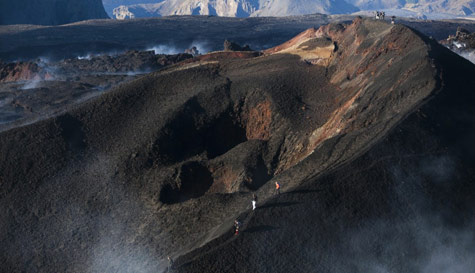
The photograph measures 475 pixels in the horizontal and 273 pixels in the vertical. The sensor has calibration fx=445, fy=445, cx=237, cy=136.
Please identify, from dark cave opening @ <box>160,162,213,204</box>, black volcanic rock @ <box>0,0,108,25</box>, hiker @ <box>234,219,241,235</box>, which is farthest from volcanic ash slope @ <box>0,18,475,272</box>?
black volcanic rock @ <box>0,0,108,25</box>

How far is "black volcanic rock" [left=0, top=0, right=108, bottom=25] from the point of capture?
114 meters

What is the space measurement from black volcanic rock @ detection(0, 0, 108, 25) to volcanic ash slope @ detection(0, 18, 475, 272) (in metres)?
103

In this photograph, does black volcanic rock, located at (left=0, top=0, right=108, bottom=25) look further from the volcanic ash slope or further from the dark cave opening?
the dark cave opening

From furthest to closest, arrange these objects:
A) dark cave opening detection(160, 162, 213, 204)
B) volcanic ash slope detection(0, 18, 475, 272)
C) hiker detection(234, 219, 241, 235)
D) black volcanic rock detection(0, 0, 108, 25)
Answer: black volcanic rock detection(0, 0, 108, 25) → dark cave opening detection(160, 162, 213, 204) → volcanic ash slope detection(0, 18, 475, 272) → hiker detection(234, 219, 241, 235)

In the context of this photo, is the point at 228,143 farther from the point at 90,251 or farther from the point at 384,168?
the point at 384,168

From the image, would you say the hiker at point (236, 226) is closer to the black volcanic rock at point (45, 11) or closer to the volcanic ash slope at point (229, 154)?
the volcanic ash slope at point (229, 154)

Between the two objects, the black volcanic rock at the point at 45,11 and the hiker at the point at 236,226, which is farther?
the black volcanic rock at the point at 45,11

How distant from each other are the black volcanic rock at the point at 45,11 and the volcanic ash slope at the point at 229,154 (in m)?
103

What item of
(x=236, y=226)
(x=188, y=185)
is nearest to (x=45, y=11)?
(x=188, y=185)

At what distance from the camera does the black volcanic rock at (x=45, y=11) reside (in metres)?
114

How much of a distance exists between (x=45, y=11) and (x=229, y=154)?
11713 centimetres

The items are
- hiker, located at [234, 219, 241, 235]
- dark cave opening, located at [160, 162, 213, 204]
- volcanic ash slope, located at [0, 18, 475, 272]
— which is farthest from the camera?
dark cave opening, located at [160, 162, 213, 204]

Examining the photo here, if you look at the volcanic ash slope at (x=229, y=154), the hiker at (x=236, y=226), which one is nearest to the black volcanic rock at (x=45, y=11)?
the volcanic ash slope at (x=229, y=154)

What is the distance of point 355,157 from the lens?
15.5 metres
